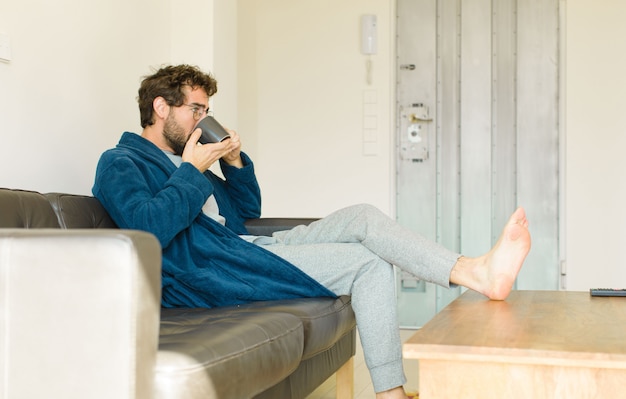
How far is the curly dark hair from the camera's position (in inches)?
109

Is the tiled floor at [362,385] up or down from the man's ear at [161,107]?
down

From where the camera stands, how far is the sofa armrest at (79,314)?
1.37 metres

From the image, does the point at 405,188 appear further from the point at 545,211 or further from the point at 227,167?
the point at 227,167

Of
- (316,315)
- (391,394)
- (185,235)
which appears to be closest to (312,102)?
(185,235)

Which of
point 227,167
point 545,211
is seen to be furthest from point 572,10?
point 227,167

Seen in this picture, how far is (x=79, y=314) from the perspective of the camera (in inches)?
54.9

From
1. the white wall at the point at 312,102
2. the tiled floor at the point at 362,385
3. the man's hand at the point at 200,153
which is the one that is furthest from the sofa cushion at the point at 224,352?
the white wall at the point at 312,102

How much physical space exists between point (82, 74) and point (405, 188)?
2.55 m

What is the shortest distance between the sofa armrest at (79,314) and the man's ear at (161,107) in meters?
1.37

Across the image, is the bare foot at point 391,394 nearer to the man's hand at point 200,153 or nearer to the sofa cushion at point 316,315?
the sofa cushion at point 316,315

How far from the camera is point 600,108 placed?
15.7ft

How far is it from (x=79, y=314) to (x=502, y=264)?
1.17 metres

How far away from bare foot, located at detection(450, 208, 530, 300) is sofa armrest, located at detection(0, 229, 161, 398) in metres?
1.01

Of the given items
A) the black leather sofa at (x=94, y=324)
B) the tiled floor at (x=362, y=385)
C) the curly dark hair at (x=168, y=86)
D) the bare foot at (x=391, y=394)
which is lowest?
the tiled floor at (x=362, y=385)
